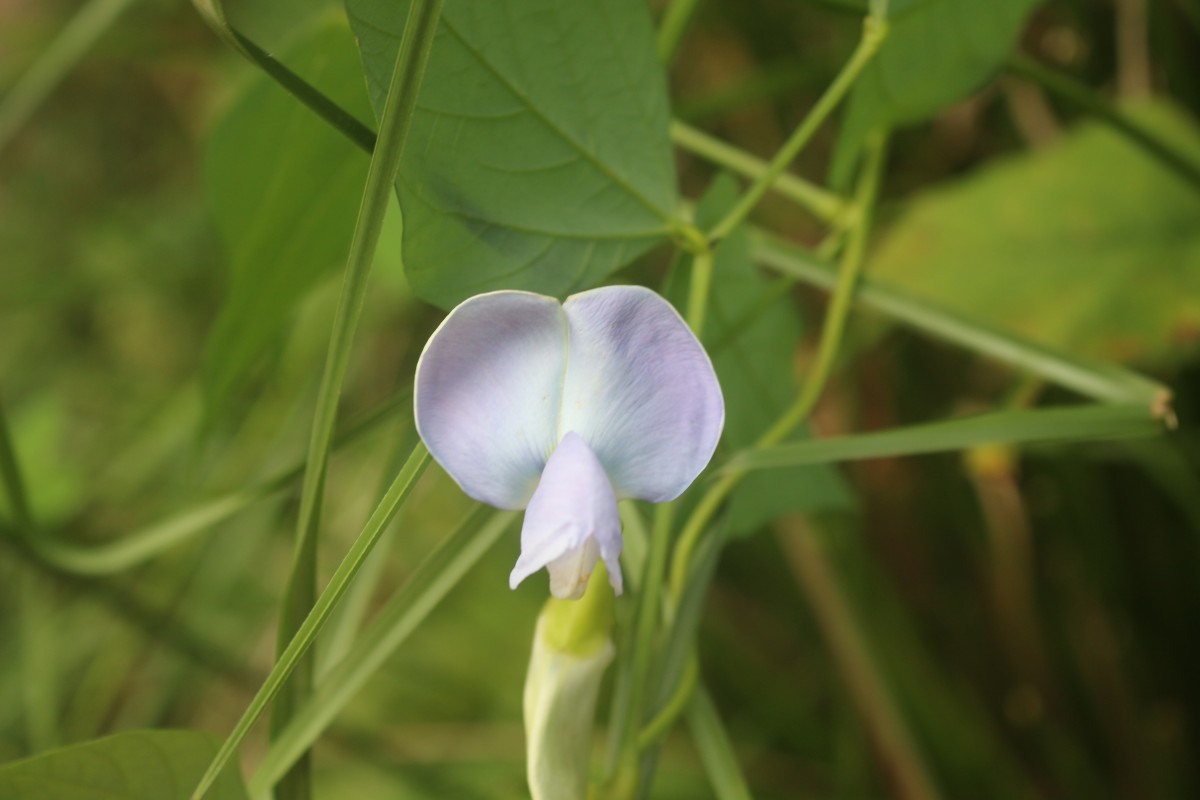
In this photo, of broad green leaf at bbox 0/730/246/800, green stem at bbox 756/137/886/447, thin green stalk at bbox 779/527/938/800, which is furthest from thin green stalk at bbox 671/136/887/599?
thin green stalk at bbox 779/527/938/800

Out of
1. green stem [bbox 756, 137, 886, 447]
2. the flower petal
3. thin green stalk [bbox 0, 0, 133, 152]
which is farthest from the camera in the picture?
thin green stalk [bbox 0, 0, 133, 152]

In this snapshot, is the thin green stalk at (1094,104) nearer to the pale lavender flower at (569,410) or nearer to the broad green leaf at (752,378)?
the broad green leaf at (752,378)

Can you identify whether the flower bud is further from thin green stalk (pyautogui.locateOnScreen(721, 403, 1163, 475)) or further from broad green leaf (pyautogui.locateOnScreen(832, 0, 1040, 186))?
broad green leaf (pyautogui.locateOnScreen(832, 0, 1040, 186))

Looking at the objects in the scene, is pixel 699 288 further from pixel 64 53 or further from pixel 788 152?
pixel 64 53

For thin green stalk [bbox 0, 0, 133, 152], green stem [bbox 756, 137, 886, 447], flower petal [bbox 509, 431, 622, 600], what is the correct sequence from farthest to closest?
1. thin green stalk [bbox 0, 0, 133, 152]
2. green stem [bbox 756, 137, 886, 447]
3. flower petal [bbox 509, 431, 622, 600]

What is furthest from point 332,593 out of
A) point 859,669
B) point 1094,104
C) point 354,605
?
point 859,669

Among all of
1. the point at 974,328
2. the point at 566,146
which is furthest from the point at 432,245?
the point at 974,328
